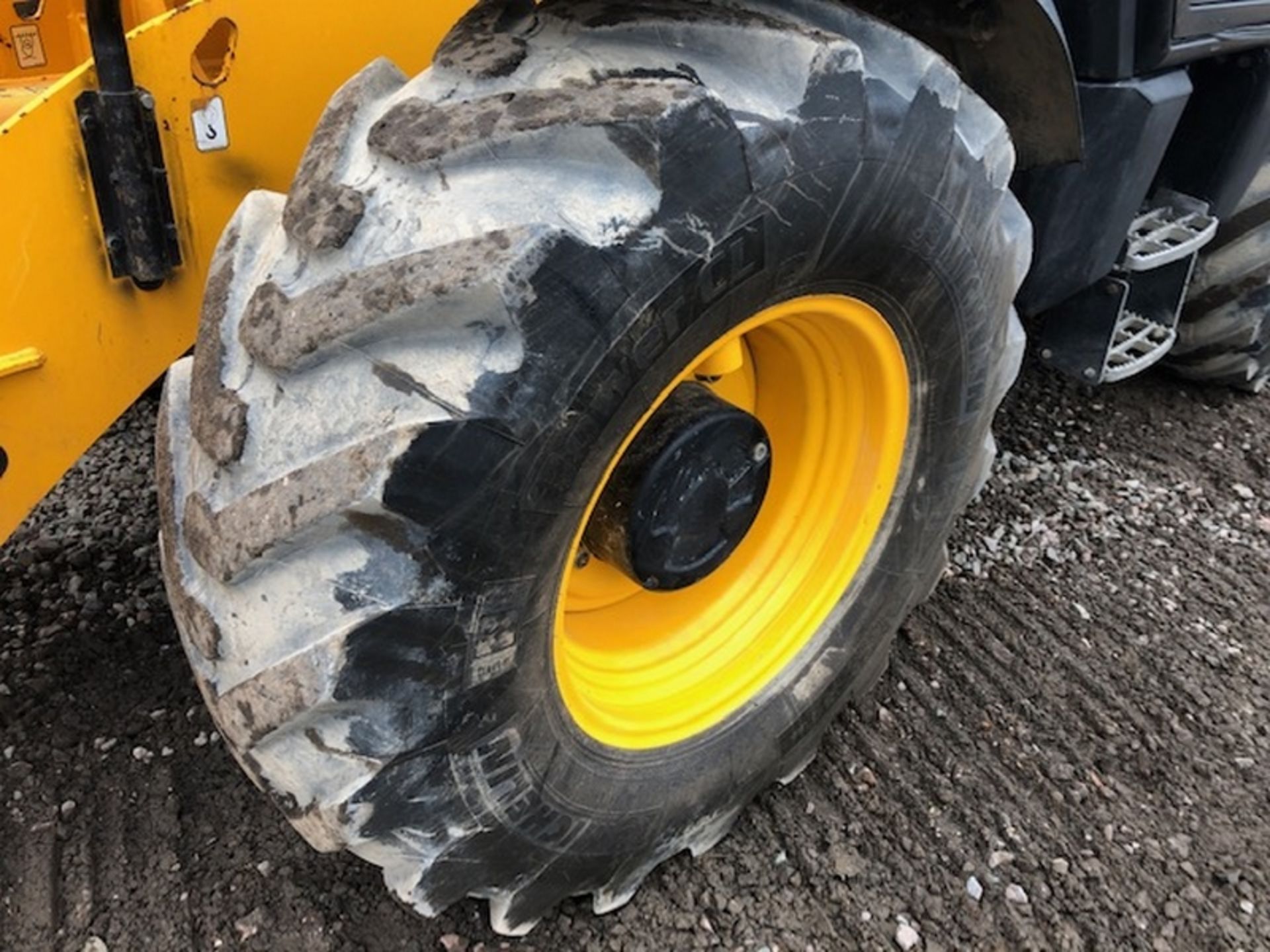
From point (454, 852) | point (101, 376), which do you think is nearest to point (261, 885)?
point (454, 852)

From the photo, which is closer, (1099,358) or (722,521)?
(722,521)

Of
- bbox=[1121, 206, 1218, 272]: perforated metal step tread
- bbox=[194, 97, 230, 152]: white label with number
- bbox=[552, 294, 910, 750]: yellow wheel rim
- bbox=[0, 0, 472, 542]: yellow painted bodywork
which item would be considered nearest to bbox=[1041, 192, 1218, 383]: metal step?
bbox=[1121, 206, 1218, 272]: perforated metal step tread

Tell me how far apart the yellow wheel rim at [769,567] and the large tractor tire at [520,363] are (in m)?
0.02

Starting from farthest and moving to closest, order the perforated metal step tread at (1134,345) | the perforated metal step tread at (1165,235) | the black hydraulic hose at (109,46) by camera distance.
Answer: the perforated metal step tread at (1134,345) < the perforated metal step tread at (1165,235) < the black hydraulic hose at (109,46)

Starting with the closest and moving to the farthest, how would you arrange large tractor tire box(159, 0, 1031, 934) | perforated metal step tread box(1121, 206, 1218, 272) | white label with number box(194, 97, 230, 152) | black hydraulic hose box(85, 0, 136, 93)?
1. large tractor tire box(159, 0, 1031, 934)
2. black hydraulic hose box(85, 0, 136, 93)
3. white label with number box(194, 97, 230, 152)
4. perforated metal step tread box(1121, 206, 1218, 272)

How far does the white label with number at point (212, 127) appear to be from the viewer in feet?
4.62

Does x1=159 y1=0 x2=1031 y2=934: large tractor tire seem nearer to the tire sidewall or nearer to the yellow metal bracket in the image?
the tire sidewall

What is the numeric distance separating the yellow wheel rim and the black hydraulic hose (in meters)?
0.78

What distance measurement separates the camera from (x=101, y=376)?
1.44 m

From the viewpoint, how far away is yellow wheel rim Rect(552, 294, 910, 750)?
1699mm

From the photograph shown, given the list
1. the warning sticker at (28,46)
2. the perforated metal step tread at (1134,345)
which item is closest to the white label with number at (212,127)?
the warning sticker at (28,46)

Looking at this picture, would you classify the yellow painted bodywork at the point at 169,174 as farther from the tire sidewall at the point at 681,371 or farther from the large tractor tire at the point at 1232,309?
the large tractor tire at the point at 1232,309

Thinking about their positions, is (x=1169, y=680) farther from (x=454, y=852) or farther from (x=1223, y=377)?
(x=454, y=852)

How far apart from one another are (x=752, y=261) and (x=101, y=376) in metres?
0.79
